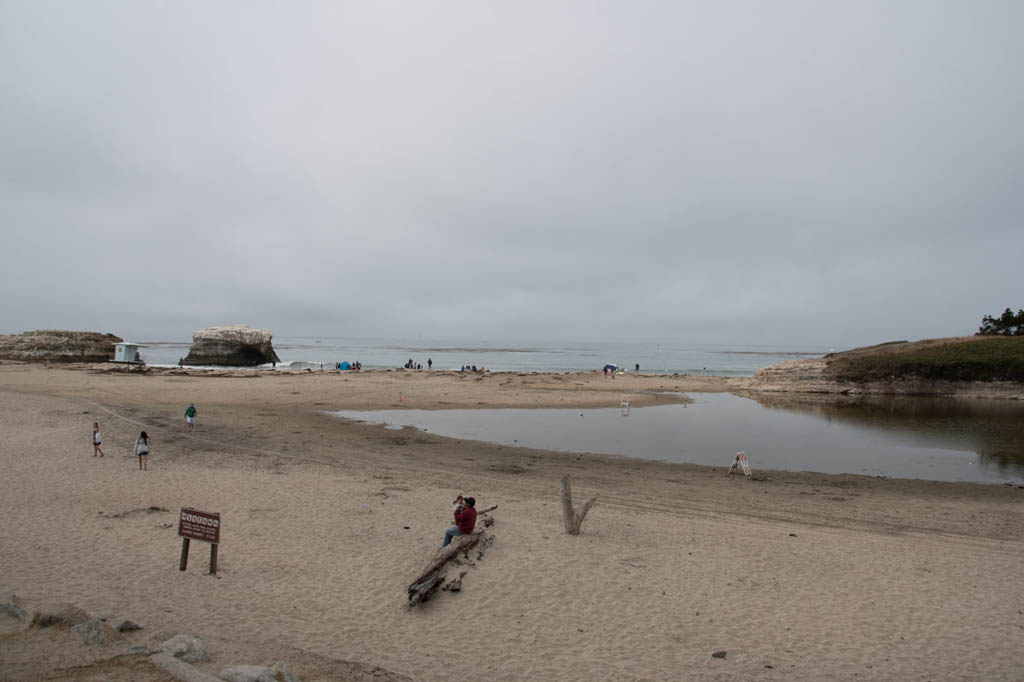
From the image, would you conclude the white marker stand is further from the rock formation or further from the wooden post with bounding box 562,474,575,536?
the rock formation

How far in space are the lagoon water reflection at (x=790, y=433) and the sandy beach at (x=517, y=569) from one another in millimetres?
2675

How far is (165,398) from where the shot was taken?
115ft

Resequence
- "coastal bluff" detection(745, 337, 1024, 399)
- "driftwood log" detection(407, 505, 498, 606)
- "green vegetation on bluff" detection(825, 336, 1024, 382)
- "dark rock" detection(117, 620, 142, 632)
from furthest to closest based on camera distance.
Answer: "green vegetation on bluff" detection(825, 336, 1024, 382) → "coastal bluff" detection(745, 337, 1024, 399) → "driftwood log" detection(407, 505, 498, 606) → "dark rock" detection(117, 620, 142, 632)

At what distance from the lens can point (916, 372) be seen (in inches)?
1831

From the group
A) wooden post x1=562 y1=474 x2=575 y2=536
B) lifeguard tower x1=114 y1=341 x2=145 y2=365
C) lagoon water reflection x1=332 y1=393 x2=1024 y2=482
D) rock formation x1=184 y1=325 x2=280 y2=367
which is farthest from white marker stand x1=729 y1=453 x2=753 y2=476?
rock formation x1=184 y1=325 x2=280 y2=367

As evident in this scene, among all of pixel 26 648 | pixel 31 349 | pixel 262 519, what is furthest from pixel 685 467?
pixel 31 349

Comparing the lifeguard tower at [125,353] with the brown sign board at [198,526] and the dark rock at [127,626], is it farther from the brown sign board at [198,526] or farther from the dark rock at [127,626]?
the dark rock at [127,626]

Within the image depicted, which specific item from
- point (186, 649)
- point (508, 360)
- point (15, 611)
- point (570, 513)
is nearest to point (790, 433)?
point (570, 513)

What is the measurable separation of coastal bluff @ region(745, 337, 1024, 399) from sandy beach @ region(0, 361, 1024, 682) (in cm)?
3345

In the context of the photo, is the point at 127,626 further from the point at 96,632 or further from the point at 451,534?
the point at 451,534

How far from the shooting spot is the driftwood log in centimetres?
890

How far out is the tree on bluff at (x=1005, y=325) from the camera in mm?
54812

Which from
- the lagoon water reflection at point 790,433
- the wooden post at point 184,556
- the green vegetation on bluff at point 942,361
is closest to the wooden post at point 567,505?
the wooden post at point 184,556

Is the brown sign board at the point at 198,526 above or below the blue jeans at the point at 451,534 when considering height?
above
